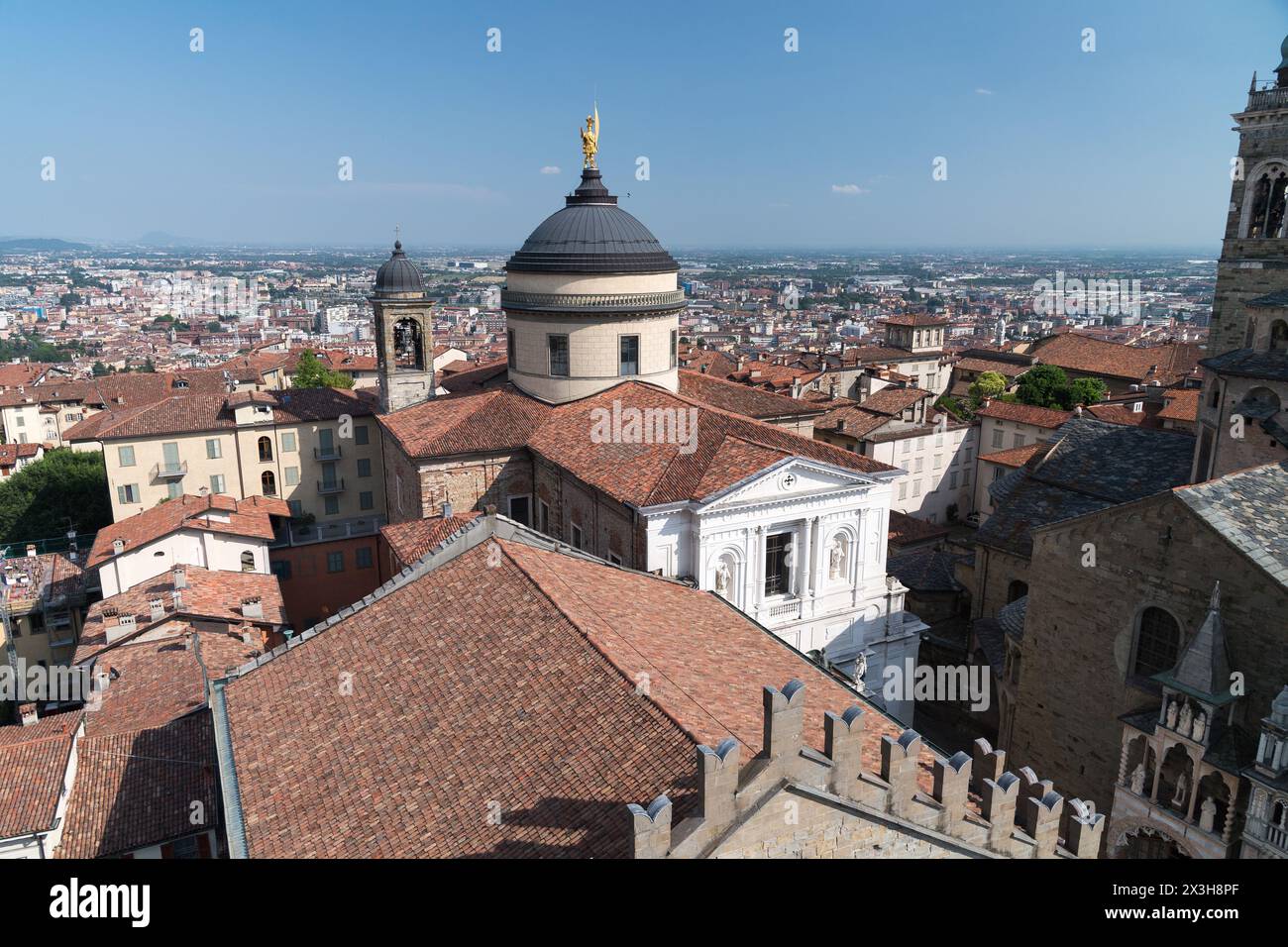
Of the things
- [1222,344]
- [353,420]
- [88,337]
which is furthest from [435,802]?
[88,337]

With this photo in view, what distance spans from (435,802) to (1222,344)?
1307 inches

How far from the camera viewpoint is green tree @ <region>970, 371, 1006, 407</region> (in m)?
74.3

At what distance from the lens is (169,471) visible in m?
43.8

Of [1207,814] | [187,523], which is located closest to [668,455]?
[1207,814]

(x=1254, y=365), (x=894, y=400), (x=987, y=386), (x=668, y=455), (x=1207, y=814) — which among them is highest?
(x=1254, y=365)

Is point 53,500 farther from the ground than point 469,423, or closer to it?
closer to it

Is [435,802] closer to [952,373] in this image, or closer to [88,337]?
[952,373]

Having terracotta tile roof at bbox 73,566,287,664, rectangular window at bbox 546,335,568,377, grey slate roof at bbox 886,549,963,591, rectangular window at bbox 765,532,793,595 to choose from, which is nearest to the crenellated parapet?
rectangular window at bbox 765,532,793,595

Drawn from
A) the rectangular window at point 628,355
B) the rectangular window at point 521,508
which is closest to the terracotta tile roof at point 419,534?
the rectangular window at point 521,508

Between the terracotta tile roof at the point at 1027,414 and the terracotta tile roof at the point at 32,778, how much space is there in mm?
50535

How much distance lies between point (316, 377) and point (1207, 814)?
6949cm

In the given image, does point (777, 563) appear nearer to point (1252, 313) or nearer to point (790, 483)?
point (790, 483)

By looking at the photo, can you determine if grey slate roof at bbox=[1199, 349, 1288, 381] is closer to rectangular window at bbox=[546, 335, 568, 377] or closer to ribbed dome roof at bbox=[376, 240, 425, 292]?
rectangular window at bbox=[546, 335, 568, 377]
